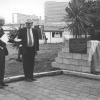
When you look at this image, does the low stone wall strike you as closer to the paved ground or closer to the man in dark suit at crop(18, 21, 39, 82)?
the paved ground

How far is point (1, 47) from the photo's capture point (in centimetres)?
568

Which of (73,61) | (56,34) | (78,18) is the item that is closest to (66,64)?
(73,61)

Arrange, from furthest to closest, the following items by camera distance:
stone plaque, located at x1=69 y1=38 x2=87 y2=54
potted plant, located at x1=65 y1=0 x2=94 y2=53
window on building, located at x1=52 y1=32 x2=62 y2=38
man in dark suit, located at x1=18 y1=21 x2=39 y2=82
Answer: window on building, located at x1=52 y1=32 x2=62 y2=38 → potted plant, located at x1=65 y1=0 x2=94 y2=53 → stone plaque, located at x1=69 y1=38 x2=87 y2=54 → man in dark suit, located at x1=18 y1=21 x2=39 y2=82

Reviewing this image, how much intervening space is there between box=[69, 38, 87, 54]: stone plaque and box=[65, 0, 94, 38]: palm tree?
104 centimetres

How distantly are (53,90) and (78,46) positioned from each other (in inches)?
113

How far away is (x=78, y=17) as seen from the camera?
8.96 metres

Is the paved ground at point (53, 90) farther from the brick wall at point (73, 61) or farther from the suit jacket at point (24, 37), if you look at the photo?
the suit jacket at point (24, 37)

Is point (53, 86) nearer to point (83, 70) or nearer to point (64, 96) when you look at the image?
point (64, 96)

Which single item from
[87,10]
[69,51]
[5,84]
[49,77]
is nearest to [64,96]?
[5,84]

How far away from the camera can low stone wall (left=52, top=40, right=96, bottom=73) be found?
759 centimetres

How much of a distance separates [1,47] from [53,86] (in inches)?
64.5

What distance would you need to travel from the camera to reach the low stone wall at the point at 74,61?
24.9 ft

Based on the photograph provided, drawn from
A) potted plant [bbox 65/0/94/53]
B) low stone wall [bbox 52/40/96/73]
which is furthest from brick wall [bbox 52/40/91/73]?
potted plant [bbox 65/0/94/53]

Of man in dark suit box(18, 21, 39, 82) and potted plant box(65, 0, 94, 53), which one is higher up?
potted plant box(65, 0, 94, 53)
